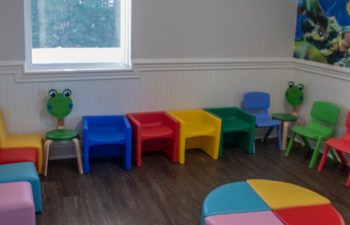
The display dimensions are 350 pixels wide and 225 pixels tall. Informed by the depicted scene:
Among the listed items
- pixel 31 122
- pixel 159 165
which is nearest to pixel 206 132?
pixel 159 165

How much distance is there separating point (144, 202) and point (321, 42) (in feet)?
9.73

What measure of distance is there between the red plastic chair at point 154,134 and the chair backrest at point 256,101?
1137mm

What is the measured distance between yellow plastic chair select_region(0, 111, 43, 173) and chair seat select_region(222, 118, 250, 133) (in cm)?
204

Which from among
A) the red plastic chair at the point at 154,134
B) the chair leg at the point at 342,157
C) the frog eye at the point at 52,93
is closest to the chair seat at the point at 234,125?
the red plastic chair at the point at 154,134

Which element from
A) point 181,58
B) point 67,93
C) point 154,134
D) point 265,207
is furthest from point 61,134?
point 265,207

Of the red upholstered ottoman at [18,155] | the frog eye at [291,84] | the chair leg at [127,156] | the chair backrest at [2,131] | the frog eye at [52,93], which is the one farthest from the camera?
the frog eye at [291,84]

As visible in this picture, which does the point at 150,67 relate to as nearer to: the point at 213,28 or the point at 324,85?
the point at 213,28

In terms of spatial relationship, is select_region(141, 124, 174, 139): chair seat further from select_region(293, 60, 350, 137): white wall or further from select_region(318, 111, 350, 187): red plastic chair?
select_region(293, 60, 350, 137): white wall

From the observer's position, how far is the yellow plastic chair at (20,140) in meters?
4.18

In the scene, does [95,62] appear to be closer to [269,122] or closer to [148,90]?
[148,90]

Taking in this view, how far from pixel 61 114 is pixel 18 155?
0.80 m

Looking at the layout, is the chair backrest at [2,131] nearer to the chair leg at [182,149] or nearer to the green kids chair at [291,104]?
the chair leg at [182,149]

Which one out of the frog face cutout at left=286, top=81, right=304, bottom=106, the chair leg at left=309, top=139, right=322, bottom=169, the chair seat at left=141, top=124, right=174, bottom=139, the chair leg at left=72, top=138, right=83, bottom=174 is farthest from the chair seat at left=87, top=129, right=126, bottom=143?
the frog face cutout at left=286, top=81, right=304, bottom=106

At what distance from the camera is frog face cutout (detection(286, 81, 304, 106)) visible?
17.9 ft
